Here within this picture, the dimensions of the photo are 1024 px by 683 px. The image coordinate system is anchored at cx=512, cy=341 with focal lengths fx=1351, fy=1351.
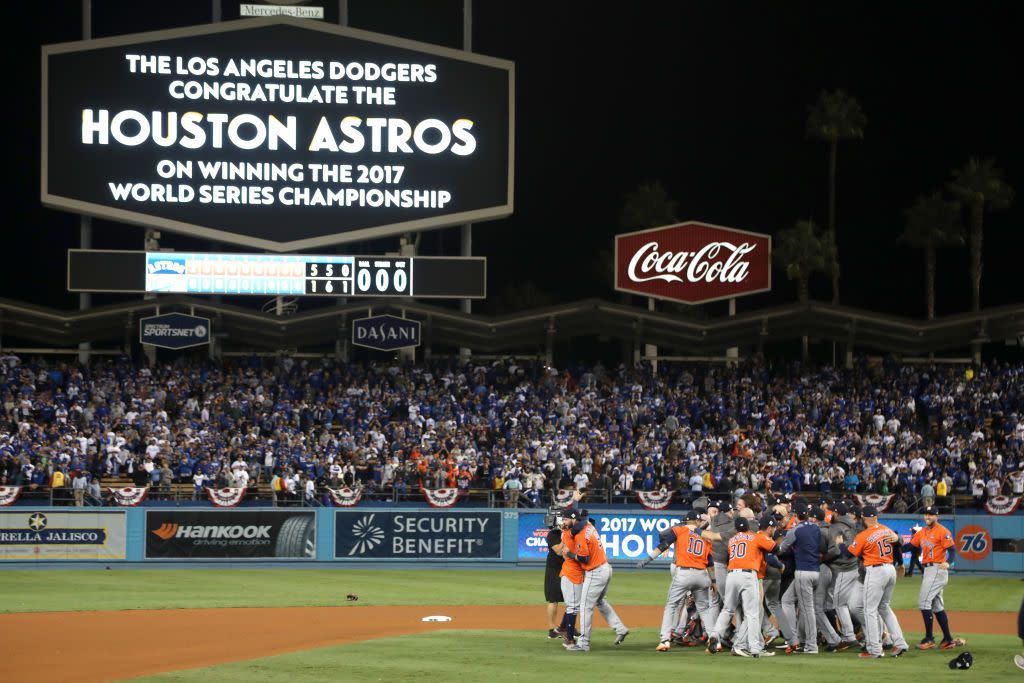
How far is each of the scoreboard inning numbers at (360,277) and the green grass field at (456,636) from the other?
11.9 metres

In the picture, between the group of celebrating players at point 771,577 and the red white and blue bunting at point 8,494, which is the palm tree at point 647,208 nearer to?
the red white and blue bunting at point 8,494

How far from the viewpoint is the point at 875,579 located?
1702 centimetres

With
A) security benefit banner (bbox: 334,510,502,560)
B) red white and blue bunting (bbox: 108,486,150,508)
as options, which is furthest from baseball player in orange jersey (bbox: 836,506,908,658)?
red white and blue bunting (bbox: 108,486,150,508)

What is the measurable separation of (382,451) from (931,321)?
2016 centimetres

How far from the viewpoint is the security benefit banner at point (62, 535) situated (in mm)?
31781

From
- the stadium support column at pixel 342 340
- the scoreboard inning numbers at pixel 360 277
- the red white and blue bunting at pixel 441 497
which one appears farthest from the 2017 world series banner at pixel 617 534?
the stadium support column at pixel 342 340

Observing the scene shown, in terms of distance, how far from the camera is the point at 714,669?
50.2 feet

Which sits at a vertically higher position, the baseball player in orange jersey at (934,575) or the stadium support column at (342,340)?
the stadium support column at (342,340)

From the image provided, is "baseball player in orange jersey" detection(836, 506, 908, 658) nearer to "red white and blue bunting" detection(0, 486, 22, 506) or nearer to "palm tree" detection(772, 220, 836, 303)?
→ "red white and blue bunting" detection(0, 486, 22, 506)

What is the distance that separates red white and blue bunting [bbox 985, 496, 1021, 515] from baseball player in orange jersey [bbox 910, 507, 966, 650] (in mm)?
16921

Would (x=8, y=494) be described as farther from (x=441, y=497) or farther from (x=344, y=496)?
(x=441, y=497)

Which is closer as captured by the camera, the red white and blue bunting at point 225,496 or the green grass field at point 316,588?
the green grass field at point 316,588

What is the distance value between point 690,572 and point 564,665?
2.35 metres

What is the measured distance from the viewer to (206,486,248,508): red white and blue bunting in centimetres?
3331
